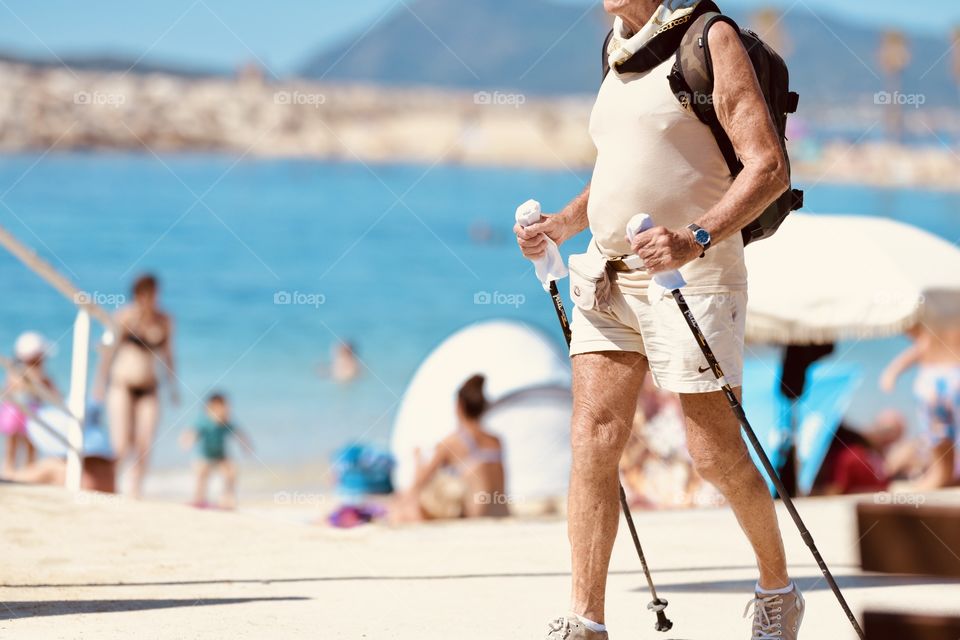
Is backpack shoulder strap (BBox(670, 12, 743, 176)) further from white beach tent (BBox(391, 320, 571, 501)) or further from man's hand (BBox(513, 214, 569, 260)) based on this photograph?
white beach tent (BBox(391, 320, 571, 501))

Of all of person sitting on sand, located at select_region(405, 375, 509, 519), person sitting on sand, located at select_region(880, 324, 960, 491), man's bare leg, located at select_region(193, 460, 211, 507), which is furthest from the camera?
man's bare leg, located at select_region(193, 460, 211, 507)

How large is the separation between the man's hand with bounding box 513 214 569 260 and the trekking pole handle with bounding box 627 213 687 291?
1.51ft

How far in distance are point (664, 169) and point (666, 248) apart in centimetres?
33

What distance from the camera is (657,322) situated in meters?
3.37

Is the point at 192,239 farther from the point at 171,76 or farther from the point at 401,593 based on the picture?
the point at 171,76

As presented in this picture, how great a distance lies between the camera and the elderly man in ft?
10.9

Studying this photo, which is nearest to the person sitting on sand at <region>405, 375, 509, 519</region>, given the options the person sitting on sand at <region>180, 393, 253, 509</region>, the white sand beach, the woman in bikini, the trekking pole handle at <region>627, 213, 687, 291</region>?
the white sand beach

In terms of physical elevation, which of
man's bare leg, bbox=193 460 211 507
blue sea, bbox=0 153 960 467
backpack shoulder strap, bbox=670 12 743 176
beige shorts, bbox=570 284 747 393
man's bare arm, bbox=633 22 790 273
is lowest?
beige shorts, bbox=570 284 747 393

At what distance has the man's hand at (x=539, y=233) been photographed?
3.67m

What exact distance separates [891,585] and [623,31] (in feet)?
Answer: 7.16

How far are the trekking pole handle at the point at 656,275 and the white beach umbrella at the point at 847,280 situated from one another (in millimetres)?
5230

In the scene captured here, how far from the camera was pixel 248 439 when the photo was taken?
15734mm

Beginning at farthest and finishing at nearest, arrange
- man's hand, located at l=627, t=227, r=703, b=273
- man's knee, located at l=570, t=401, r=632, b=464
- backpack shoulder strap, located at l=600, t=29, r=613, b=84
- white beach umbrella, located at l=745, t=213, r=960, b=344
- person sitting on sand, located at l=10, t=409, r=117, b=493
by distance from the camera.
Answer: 1. white beach umbrella, located at l=745, t=213, r=960, b=344
2. person sitting on sand, located at l=10, t=409, r=117, b=493
3. backpack shoulder strap, located at l=600, t=29, r=613, b=84
4. man's knee, located at l=570, t=401, r=632, b=464
5. man's hand, located at l=627, t=227, r=703, b=273

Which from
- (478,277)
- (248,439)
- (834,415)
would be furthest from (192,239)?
(834,415)
